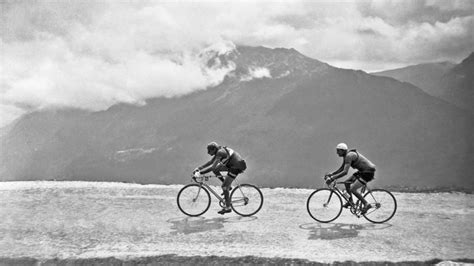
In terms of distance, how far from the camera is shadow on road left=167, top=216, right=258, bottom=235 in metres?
10.7

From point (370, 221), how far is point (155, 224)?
623 centimetres

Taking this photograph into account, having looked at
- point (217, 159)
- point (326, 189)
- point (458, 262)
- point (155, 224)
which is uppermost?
point (217, 159)

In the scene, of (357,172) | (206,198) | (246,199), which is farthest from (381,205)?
(206,198)

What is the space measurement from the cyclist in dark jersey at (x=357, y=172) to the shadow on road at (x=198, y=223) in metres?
2.88

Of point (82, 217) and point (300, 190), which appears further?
point (300, 190)

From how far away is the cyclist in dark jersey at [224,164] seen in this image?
11453mm

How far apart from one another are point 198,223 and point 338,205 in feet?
13.5

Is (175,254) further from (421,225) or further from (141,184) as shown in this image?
(141,184)

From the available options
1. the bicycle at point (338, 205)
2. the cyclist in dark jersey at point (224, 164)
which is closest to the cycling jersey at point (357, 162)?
the bicycle at point (338, 205)

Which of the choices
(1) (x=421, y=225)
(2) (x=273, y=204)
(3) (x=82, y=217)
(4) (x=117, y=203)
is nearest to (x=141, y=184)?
(4) (x=117, y=203)

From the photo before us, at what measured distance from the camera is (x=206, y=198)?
1202 cm

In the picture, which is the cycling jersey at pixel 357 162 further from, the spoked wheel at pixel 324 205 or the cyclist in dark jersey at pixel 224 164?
the cyclist in dark jersey at pixel 224 164

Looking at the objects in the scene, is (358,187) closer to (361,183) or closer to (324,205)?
(361,183)

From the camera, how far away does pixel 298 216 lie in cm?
1200
